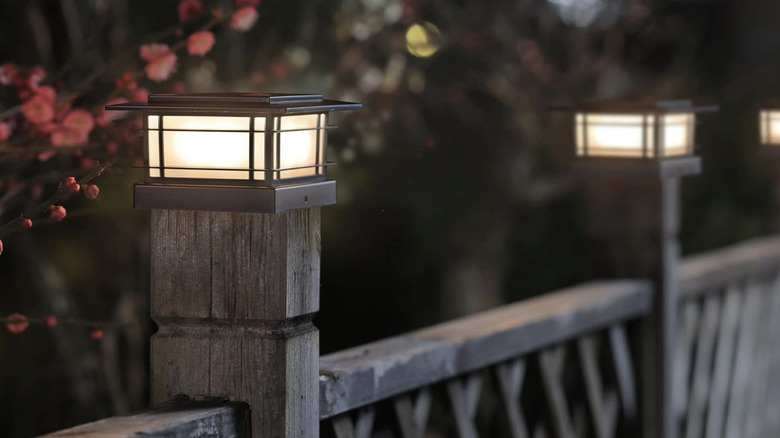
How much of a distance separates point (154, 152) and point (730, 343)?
303 cm

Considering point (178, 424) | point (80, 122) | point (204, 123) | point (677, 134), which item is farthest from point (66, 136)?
point (677, 134)

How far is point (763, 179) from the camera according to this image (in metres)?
9.18

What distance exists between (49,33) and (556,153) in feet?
12.6

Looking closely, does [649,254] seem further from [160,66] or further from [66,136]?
[66,136]

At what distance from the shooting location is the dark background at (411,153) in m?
4.87

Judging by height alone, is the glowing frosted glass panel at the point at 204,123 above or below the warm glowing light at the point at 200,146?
above

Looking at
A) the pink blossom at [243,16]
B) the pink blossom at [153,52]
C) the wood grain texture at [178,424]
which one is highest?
the pink blossom at [243,16]

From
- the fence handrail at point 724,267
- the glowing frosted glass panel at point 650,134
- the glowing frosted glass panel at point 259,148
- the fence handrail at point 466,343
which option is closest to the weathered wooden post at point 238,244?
the glowing frosted glass panel at point 259,148

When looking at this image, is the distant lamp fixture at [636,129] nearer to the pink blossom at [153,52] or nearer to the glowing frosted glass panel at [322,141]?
the pink blossom at [153,52]

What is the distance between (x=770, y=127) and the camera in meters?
4.01

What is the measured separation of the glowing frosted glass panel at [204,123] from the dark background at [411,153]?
4.09ft

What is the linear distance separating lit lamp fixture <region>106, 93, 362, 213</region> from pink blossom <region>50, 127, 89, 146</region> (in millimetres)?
1142

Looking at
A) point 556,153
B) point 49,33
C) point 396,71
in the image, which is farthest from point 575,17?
point 49,33

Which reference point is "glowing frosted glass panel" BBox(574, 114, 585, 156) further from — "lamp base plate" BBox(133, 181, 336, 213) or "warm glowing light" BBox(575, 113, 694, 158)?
"lamp base plate" BBox(133, 181, 336, 213)
